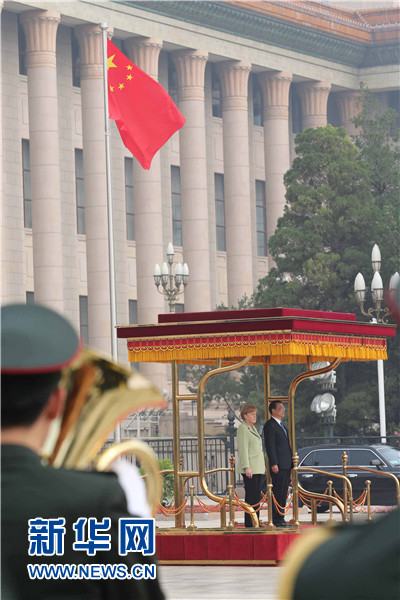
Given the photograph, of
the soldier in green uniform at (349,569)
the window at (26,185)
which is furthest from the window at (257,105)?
the soldier in green uniform at (349,569)

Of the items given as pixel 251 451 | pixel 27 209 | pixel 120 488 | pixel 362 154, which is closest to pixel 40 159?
pixel 27 209

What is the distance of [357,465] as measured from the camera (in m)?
27.3

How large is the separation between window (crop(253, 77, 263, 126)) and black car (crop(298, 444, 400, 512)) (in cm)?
3532

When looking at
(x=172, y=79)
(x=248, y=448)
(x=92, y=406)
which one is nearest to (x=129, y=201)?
(x=172, y=79)

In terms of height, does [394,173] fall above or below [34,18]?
below

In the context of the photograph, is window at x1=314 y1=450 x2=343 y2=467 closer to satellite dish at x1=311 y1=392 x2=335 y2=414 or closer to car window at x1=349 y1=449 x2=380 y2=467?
car window at x1=349 y1=449 x2=380 y2=467

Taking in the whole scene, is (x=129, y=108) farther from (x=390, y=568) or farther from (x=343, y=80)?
(x=343, y=80)

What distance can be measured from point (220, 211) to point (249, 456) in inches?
1746

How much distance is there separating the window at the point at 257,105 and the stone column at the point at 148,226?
916cm

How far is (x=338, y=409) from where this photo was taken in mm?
37781

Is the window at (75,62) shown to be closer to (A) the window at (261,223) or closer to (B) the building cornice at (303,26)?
(B) the building cornice at (303,26)

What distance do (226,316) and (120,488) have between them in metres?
12.2

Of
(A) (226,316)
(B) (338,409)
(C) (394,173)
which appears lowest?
(B) (338,409)

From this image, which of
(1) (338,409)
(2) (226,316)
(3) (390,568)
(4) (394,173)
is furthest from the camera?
(4) (394,173)
